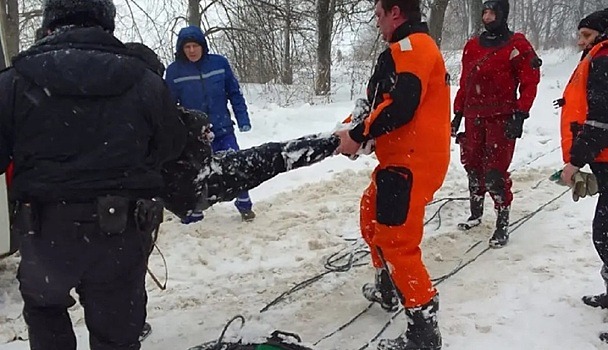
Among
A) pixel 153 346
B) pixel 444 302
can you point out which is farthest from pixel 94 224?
pixel 444 302

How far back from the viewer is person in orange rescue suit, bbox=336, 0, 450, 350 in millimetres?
3260

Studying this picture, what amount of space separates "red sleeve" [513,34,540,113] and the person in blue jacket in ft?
8.51

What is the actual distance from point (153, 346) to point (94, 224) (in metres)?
1.56

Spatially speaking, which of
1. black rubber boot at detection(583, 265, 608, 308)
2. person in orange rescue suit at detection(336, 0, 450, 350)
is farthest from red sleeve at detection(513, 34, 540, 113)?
person in orange rescue suit at detection(336, 0, 450, 350)

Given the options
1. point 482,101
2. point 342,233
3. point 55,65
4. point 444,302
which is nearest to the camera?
point 55,65

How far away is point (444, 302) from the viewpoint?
13.9 ft

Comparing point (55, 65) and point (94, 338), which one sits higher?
point (55, 65)

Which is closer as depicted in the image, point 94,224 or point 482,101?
point 94,224

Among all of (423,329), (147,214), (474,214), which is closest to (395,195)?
(423,329)

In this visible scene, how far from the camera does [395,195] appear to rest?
3.34m

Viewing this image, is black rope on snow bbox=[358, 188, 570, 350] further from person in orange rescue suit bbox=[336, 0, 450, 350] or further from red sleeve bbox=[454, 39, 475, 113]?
red sleeve bbox=[454, 39, 475, 113]

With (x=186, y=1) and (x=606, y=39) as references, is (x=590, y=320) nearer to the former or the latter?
(x=606, y=39)

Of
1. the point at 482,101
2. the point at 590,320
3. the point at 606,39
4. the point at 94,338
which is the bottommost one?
the point at 590,320

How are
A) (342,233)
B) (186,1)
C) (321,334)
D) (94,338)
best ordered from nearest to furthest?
(94,338)
(321,334)
(342,233)
(186,1)
